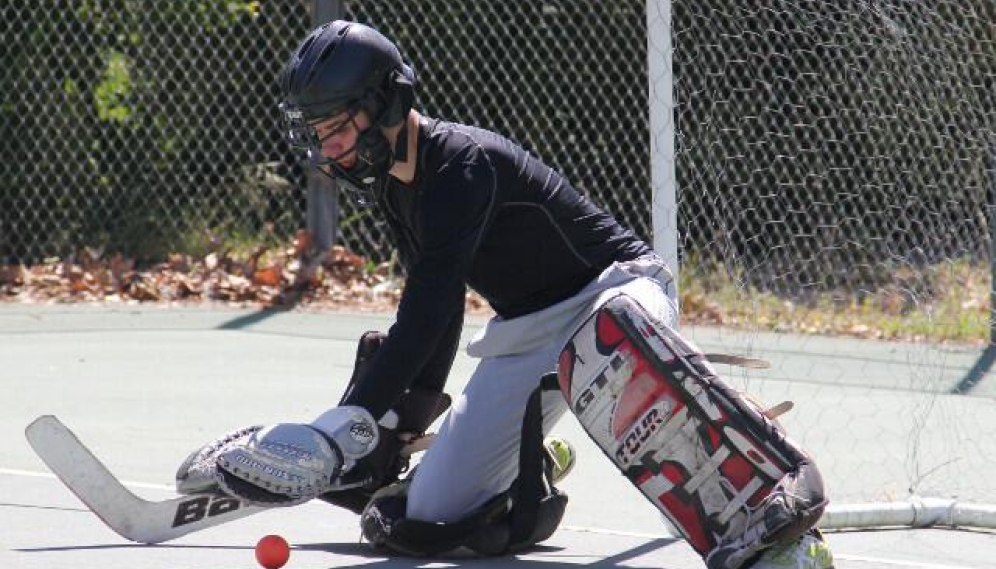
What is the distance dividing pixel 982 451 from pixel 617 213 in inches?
174

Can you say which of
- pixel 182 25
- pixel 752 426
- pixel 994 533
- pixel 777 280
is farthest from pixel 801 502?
pixel 182 25

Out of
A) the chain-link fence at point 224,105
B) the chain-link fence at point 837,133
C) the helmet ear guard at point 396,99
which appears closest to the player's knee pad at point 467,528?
the helmet ear guard at point 396,99

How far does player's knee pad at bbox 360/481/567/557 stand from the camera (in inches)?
193

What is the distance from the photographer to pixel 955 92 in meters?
6.18

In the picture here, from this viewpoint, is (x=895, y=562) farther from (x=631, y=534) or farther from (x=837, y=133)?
(x=837, y=133)

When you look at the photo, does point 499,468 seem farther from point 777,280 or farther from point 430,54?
point 430,54

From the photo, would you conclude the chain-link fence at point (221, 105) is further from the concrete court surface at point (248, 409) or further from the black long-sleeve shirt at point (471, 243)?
the black long-sleeve shirt at point (471, 243)

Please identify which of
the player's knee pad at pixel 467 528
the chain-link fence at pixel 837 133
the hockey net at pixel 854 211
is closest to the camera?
the player's knee pad at pixel 467 528

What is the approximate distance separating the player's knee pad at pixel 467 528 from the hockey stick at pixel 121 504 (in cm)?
37

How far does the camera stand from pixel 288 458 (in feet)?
13.8

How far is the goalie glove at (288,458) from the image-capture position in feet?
13.9

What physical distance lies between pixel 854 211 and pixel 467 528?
3.11m

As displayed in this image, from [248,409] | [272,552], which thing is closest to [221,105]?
[248,409]

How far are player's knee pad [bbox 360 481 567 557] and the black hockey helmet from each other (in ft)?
2.98
